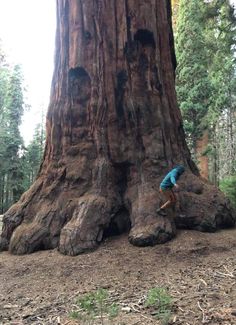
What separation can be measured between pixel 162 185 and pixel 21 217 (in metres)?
2.65

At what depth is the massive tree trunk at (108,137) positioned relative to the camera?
660cm

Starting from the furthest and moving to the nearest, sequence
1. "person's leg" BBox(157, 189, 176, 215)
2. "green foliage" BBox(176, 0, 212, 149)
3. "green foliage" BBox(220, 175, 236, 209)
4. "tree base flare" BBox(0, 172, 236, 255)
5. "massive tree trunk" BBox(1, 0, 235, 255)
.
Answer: "green foliage" BBox(176, 0, 212, 149) → "green foliage" BBox(220, 175, 236, 209) → "massive tree trunk" BBox(1, 0, 235, 255) → "person's leg" BBox(157, 189, 176, 215) → "tree base flare" BBox(0, 172, 236, 255)

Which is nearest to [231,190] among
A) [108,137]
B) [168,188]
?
[168,188]

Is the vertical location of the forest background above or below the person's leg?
above

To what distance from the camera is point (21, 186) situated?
3055cm

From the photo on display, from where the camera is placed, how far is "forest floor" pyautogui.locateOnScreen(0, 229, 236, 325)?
3.78 m

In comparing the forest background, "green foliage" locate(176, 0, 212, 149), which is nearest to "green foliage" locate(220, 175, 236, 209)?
the forest background

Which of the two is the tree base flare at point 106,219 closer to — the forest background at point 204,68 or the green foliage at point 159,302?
the green foliage at point 159,302

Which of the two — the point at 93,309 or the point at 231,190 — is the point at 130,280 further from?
the point at 231,190

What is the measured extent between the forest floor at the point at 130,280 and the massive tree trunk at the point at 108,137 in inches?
19.0

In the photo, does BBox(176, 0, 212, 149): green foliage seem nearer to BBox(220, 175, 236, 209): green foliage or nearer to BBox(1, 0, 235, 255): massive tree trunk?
BBox(220, 175, 236, 209): green foliage

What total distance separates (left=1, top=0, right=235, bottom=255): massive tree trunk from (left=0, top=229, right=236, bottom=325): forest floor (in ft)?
1.59

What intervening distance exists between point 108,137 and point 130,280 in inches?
118

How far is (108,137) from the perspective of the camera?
706 cm
